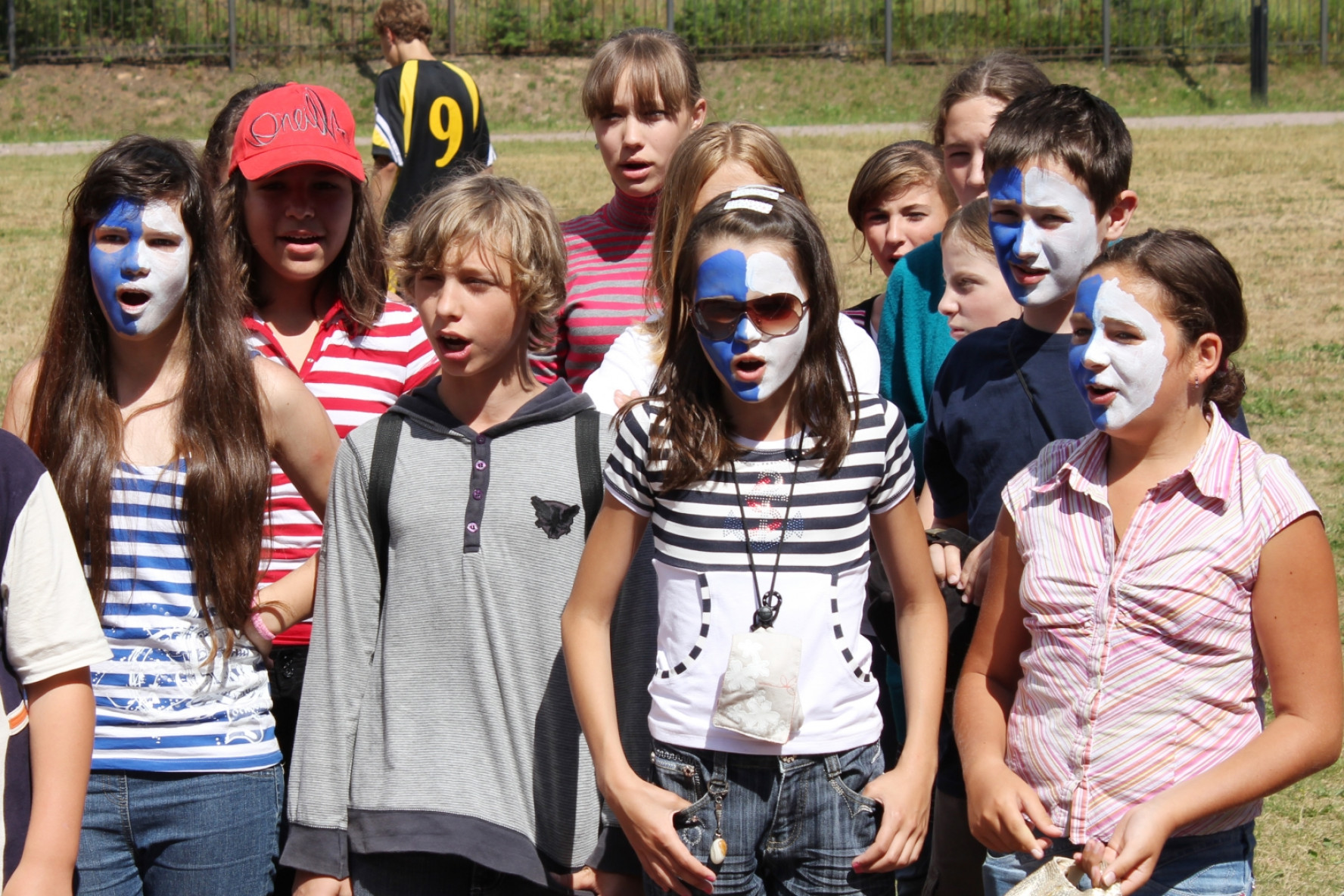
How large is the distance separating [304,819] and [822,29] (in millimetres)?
27733

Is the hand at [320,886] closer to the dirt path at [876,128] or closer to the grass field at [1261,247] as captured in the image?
the grass field at [1261,247]

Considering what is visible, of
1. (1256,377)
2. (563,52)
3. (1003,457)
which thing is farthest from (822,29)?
(1003,457)

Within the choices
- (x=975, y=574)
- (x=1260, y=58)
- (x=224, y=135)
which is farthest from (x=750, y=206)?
(x=1260, y=58)

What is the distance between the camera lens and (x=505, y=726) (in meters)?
2.67

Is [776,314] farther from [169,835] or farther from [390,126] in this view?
[390,126]

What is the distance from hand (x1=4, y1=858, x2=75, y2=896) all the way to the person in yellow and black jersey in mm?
6033

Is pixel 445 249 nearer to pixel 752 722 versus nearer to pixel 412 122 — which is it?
pixel 752 722

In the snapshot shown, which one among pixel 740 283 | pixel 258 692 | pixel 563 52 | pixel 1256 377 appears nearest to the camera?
pixel 740 283

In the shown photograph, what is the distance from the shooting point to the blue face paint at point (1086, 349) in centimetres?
244

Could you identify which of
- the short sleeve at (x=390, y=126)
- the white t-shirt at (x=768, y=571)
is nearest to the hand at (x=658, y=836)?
the white t-shirt at (x=768, y=571)

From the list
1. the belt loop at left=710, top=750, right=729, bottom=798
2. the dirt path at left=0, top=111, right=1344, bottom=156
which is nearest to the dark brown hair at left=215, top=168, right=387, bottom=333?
the belt loop at left=710, top=750, right=729, bottom=798

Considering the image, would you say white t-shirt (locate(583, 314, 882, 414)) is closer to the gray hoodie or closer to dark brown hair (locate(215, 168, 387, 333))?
the gray hoodie

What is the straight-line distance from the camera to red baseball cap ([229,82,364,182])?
3186 millimetres

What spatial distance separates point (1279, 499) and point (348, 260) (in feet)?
6.91
